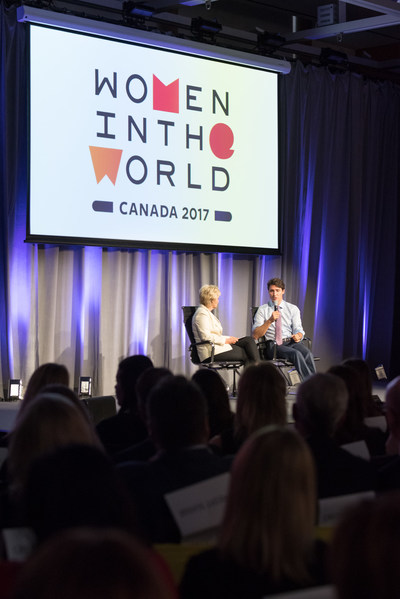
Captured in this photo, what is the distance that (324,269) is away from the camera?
8531 mm

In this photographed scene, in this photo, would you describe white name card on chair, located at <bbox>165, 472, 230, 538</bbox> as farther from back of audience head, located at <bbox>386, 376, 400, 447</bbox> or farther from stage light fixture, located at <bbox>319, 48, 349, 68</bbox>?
stage light fixture, located at <bbox>319, 48, 349, 68</bbox>

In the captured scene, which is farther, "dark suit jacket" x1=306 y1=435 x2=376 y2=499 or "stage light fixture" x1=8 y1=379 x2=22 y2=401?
"stage light fixture" x1=8 y1=379 x2=22 y2=401

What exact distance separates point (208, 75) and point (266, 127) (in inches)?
31.4

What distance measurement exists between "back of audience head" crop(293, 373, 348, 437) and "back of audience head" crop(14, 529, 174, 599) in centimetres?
177

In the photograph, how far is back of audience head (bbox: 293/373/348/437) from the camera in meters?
2.39

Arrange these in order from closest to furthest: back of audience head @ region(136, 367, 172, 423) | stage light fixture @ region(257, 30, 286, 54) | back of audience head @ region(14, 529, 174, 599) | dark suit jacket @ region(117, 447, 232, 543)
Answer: back of audience head @ region(14, 529, 174, 599)
dark suit jacket @ region(117, 447, 232, 543)
back of audience head @ region(136, 367, 172, 423)
stage light fixture @ region(257, 30, 286, 54)

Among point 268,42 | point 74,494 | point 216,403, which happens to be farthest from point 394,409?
point 268,42

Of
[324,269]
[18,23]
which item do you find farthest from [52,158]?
[324,269]

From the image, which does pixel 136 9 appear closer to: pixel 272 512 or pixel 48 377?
pixel 48 377

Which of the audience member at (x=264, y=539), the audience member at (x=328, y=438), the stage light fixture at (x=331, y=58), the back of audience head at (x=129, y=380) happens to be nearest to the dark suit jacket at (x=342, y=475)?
the audience member at (x=328, y=438)

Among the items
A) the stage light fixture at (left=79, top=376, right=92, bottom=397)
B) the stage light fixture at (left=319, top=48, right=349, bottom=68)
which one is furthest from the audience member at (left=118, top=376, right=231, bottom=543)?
the stage light fixture at (left=319, top=48, right=349, bottom=68)

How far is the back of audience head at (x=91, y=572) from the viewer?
0.62 meters

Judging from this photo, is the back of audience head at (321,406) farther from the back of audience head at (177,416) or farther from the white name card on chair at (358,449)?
the back of audience head at (177,416)

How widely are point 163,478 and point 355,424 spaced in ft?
3.82
